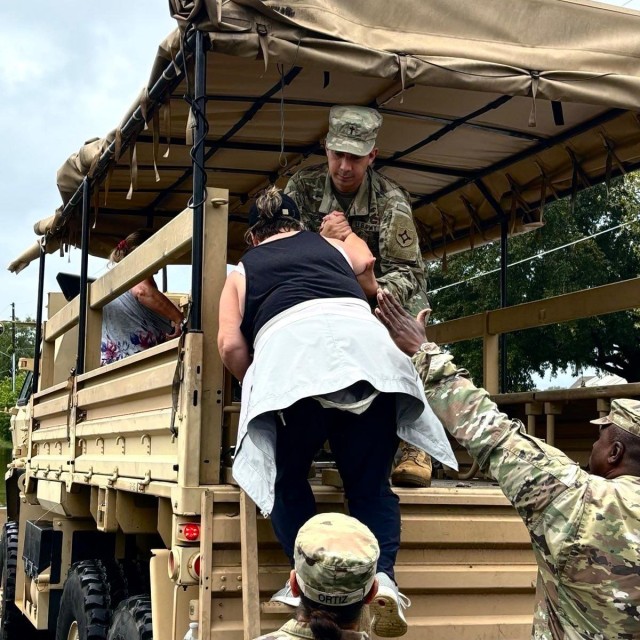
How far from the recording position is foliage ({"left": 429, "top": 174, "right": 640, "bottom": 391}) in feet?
68.2

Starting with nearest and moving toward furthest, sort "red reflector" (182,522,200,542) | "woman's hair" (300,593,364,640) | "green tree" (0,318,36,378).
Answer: "woman's hair" (300,593,364,640), "red reflector" (182,522,200,542), "green tree" (0,318,36,378)

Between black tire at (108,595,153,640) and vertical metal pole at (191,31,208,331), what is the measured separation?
1.33 meters

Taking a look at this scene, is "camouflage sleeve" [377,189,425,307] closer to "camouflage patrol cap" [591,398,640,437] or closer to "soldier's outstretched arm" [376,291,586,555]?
"soldier's outstretched arm" [376,291,586,555]

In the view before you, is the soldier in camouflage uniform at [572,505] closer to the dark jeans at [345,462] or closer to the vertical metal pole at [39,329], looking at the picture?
the dark jeans at [345,462]

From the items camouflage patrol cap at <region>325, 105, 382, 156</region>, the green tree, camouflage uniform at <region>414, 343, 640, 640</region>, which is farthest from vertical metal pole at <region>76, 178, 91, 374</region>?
the green tree

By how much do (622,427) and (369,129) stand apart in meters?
2.24

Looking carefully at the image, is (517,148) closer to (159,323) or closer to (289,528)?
(159,323)

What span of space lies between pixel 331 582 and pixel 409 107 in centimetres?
351

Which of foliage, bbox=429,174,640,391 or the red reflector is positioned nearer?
the red reflector

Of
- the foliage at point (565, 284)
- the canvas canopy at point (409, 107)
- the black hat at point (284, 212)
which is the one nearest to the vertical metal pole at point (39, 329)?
the canvas canopy at point (409, 107)

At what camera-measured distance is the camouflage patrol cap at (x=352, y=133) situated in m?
4.18

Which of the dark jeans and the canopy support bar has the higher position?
the canopy support bar

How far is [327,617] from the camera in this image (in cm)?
206

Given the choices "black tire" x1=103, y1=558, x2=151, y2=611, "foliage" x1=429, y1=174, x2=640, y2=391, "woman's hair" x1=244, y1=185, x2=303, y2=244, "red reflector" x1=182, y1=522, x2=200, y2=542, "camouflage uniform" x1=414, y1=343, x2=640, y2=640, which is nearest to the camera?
"camouflage uniform" x1=414, y1=343, x2=640, y2=640
